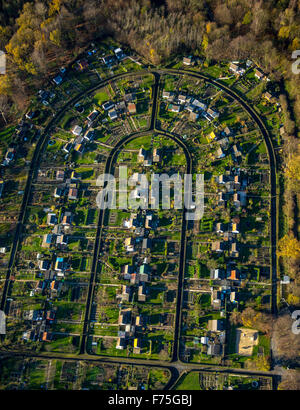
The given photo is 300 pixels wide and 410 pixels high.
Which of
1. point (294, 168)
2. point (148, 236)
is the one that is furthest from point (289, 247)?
point (148, 236)

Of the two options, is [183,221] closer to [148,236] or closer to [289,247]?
[148,236]

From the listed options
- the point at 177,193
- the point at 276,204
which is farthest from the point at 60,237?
the point at 276,204

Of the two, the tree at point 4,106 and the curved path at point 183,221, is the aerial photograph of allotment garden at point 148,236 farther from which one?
the tree at point 4,106

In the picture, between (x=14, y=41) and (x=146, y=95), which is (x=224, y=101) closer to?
(x=146, y=95)

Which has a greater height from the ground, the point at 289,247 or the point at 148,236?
the point at 148,236

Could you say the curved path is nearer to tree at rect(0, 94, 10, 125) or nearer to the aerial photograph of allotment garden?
the aerial photograph of allotment garden

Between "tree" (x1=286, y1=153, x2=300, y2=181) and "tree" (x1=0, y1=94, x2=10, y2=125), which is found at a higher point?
"tree" (x1=0, y1=94, x2=10, y2=125)

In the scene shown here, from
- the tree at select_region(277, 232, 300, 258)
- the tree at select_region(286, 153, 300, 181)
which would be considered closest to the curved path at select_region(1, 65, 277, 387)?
the tree at select_region(277, 232, 300, 258)

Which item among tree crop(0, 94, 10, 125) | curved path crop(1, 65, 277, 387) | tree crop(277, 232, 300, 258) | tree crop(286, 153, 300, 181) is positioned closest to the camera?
curved path crop(1, 65, 277, 387)
